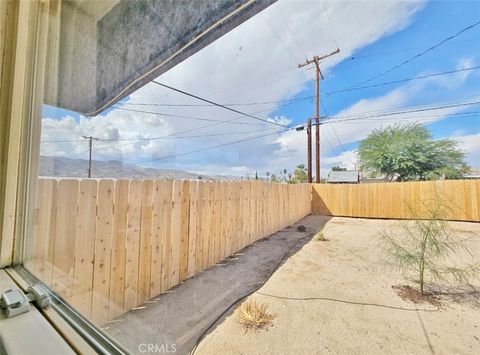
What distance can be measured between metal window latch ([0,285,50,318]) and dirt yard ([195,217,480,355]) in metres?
1.01

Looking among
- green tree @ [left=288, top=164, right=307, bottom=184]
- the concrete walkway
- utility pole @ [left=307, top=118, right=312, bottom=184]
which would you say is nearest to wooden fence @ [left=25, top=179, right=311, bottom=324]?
the concrete walkway

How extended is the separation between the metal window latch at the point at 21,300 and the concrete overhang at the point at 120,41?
746 mm

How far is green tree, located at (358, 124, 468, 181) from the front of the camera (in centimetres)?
331

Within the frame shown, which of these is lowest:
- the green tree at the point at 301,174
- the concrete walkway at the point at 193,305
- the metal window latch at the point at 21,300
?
the concrete walkway at the point at 193,305

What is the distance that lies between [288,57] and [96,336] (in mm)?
2014

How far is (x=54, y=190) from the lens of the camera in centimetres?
114

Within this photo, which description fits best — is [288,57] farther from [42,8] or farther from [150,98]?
[42,8]

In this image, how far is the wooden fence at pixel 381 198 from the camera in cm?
548

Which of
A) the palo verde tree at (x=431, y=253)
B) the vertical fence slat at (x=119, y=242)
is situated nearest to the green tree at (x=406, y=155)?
the palo verde tree at (x=431, y=253)

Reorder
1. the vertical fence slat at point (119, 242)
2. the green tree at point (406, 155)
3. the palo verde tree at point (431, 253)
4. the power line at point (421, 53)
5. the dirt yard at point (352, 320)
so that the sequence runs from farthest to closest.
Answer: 1. the green tree at point (406, 155)
2. the palo verde tree at point (431, 253)
3. the vertical fence slat at point (119, 242)
4. the dirt yard at point (352, 320)
5. the power line at point (421, 53)

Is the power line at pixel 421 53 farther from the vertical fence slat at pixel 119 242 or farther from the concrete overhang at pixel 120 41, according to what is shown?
the vertical fence slat at pixel 119 242

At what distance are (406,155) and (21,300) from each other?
632 centimetres

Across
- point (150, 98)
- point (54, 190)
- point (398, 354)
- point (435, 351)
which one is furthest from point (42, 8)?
point (435, 351)

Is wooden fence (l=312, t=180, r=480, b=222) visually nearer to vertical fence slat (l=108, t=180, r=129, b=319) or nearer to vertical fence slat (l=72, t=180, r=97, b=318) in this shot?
vertical fence slat (l=108, t=180, r=129, b=319)
